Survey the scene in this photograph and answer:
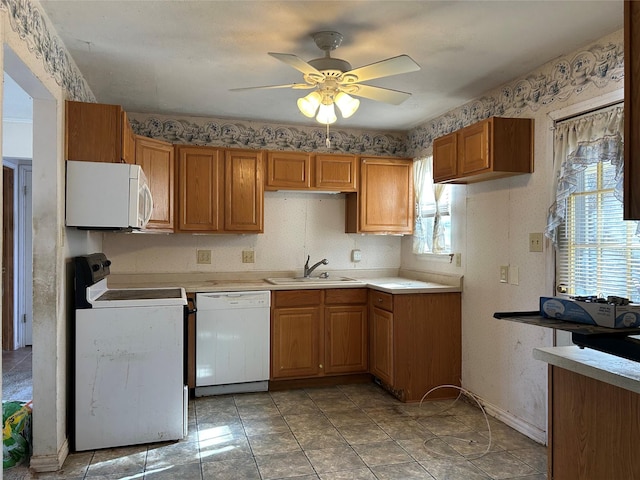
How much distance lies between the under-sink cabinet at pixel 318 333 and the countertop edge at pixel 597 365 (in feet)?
7.72

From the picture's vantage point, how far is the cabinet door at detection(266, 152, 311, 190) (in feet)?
13.3

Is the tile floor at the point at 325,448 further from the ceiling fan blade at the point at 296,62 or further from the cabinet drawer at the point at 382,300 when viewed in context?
the ceiling fan blade at the point at 296,62

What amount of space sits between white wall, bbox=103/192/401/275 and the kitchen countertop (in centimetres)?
6

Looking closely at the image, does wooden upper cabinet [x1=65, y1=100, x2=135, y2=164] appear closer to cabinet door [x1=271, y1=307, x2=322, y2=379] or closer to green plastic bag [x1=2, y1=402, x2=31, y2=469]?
green plastic bag [x1=2, y1=402, x2=31, y2=469]

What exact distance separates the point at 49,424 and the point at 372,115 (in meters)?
3.14

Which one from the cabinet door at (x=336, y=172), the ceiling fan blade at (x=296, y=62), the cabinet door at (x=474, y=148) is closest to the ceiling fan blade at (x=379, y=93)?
the ceiling fan blade at (x=296, y=62)

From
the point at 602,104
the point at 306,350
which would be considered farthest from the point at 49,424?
the point at 602,104

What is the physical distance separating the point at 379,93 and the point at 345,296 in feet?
6.29

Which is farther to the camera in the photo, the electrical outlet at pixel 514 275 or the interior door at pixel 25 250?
the interior door at pixel 25 250

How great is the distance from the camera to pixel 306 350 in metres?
3.91

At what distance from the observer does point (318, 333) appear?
3.95 metres

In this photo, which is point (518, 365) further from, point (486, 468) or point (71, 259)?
point (71, 259)

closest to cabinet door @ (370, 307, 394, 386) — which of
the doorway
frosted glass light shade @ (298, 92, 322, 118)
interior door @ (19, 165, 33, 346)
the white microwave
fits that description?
frosted glass light shade @ (298, 92, 322, 118)

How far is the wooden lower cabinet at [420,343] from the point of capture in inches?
140
